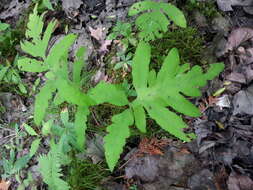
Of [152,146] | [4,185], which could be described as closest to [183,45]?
[152,146]

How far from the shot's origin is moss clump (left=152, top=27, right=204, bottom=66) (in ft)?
8.94

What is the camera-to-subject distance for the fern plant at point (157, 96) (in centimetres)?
188

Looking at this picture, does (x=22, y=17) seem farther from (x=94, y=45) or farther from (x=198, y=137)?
(x=198, y=137)

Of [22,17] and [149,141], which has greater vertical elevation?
[22,17]

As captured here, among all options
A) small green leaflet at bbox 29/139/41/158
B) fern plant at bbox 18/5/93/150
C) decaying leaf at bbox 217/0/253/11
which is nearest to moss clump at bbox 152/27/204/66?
decaying leaf at bbox 217/0/253/11

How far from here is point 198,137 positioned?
7.70 feet

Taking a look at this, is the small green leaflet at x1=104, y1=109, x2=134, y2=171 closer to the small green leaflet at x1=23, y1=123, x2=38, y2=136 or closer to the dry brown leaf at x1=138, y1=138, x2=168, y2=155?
the dry brown leaf at x1=138, y1=138, x2=168, y2=155

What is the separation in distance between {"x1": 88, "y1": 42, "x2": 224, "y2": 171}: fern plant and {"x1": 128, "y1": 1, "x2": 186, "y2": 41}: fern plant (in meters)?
0.64

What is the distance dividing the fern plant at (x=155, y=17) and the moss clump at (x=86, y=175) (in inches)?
49.9

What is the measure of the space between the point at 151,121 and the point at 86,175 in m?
0.75

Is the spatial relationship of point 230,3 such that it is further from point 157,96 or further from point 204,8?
point 157,96

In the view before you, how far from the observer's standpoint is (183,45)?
9.13 ft

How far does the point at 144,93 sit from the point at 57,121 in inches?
48.0

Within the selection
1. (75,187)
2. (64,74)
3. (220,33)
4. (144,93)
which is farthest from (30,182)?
(220,33)
